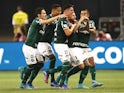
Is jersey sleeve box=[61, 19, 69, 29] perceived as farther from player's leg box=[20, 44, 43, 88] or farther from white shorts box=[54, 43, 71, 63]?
player's leg box=[20, 44, 43, 88]

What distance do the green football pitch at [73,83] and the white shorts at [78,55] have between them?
2.40 feet

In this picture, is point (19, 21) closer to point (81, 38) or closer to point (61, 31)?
point (81, 38)

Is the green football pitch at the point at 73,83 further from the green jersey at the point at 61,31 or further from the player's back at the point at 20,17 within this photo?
the player's back at the point at 20,17

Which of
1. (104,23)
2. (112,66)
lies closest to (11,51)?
(112,66)

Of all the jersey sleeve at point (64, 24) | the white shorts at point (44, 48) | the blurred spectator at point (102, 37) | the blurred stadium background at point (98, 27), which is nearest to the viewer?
the jersey sleeve at point (64, 24)

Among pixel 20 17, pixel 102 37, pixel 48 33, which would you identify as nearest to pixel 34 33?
→ pixel 48 33

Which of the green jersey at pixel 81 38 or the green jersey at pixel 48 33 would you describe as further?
the green jersey at pixel 48 33

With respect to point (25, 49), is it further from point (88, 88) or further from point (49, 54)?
point (88, 88)

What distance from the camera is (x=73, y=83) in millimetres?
21188

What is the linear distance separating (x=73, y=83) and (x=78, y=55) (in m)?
2.20

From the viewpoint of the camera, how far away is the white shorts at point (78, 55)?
752 inches

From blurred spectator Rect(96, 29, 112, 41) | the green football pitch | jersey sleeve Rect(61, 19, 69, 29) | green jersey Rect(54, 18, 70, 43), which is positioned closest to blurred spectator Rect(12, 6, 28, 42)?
blurred spectator Rect(96, 29, 112, 41)

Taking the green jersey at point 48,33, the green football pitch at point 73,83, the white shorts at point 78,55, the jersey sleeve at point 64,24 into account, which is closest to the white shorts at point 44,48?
the green jersey at point 48,33

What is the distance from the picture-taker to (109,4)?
34.2 meters
